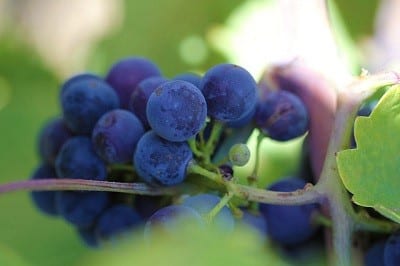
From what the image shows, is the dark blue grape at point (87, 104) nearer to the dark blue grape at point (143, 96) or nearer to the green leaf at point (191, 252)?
the dark blue grape at point (143, 96)

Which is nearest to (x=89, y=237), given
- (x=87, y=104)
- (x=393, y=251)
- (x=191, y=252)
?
(x=87, y=104)

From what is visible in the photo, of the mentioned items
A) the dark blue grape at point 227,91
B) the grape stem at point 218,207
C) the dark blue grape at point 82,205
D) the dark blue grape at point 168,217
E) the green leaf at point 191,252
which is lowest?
the dark blue grape at point 82,205

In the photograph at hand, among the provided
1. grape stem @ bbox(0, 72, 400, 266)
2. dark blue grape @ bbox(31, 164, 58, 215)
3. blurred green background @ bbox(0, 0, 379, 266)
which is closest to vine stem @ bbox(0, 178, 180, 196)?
grape stem @ bbox(0, 72, 400, 266)

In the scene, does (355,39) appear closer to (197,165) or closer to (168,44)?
(168,44)

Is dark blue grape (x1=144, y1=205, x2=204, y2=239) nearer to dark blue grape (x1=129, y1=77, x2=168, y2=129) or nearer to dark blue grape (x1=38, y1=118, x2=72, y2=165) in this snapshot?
dark blue grape (x1=129, y1=77, x2=168, y2=129)

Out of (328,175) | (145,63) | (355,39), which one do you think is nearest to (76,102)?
(145,63)

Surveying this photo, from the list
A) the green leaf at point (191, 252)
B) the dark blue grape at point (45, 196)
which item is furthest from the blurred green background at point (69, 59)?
the green leaf at point (191, 252)

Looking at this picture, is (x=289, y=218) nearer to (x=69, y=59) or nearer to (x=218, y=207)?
(x=218, y=207)
